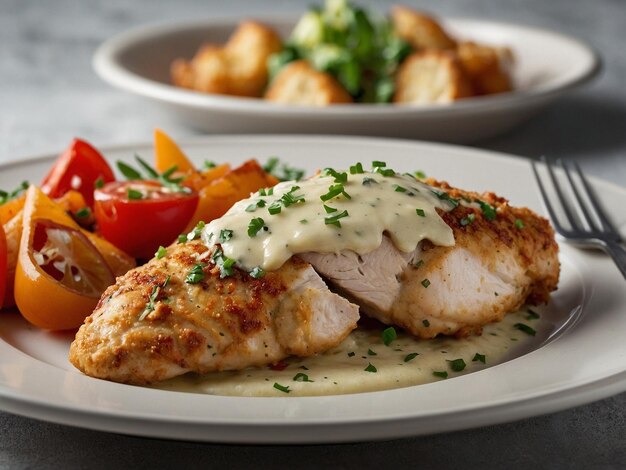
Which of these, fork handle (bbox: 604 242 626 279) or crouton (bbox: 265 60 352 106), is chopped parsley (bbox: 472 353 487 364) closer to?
fork handle (bbox: 604 242 626 279)

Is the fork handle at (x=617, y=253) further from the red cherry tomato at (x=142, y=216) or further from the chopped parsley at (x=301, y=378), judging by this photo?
the red cherry tomato at (x=142, y=216)

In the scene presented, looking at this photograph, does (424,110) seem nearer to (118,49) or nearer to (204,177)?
(204,177)

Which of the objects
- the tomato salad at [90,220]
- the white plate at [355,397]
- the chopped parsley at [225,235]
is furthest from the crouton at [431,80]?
the chopped parsley at [225,235]

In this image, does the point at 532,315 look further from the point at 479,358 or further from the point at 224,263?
the point at 224,263

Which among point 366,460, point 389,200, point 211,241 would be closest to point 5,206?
point 211,241

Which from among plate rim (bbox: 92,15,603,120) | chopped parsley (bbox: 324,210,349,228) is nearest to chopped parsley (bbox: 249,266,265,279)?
chopped parsley (bbox: 324,210,349,228)
